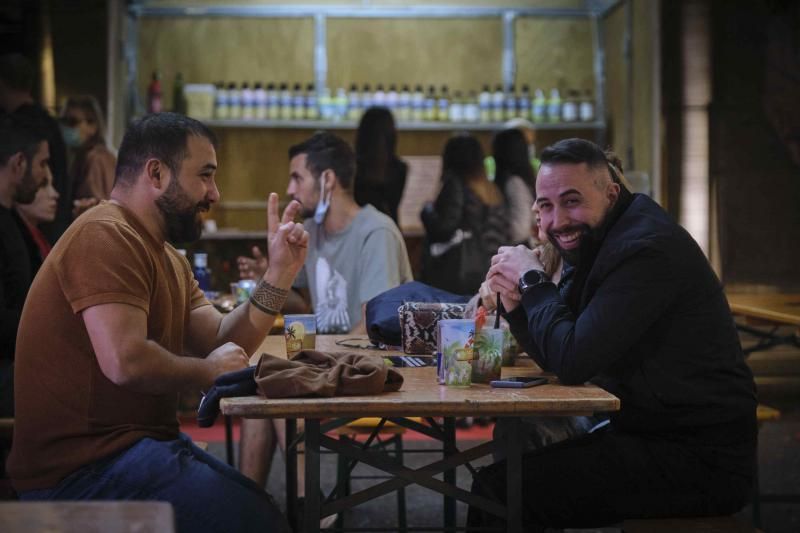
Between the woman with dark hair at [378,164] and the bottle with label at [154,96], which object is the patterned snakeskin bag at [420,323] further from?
the bottle with label at [154,96]

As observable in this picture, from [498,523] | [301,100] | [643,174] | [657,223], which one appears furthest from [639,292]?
[301,100]

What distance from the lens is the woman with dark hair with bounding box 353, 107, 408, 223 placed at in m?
6.00

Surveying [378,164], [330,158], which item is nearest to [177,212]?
[330,158]

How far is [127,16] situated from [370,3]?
1714 mm

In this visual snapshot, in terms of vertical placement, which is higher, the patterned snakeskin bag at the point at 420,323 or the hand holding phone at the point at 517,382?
the patterned snakeskin bag at the point at 420,323

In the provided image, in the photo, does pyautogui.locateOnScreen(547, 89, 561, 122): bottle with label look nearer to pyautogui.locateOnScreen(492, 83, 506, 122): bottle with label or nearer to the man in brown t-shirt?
pyautogui.locateOnScreen(492, 83, 506, 122): bottle with label

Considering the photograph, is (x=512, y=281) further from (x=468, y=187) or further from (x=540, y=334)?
(x=468, y=187)

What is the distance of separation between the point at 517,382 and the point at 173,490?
0.84 metres

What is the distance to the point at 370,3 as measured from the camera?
8.05 metres

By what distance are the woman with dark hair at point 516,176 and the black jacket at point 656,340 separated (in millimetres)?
3583

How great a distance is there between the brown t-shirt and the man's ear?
0.81 feet

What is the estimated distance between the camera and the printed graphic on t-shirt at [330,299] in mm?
4555

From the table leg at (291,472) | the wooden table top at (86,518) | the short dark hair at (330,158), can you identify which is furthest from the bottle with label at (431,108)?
the wooden table top at (86,518)

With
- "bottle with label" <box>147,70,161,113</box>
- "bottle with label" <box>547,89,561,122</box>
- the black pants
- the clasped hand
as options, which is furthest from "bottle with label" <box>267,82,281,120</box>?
→ the black pants
